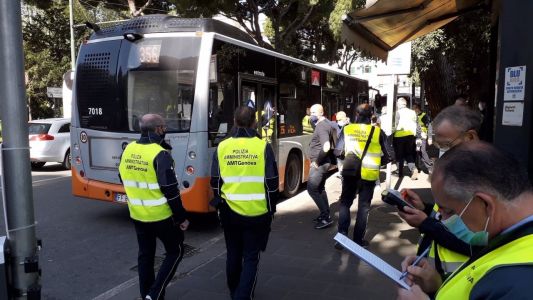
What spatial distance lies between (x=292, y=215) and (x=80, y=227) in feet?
11.3

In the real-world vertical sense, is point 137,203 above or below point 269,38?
below

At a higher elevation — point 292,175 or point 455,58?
point 455,58

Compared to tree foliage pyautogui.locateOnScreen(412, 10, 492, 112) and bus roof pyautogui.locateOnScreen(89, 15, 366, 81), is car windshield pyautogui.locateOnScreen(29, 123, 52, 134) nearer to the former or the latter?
bus roof pyautogui.locateOnScreen(89, 15, 366, 81)

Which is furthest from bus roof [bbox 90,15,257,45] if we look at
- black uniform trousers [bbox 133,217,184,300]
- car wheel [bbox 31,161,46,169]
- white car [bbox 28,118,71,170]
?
car wheel [bbox 31,161,46,169]

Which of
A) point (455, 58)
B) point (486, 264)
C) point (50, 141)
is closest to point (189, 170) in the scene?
point (486, 264)

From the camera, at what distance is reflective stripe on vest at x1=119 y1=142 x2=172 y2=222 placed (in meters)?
3.74

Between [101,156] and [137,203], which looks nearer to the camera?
[137,203]

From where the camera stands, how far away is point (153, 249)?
3900 millimetres

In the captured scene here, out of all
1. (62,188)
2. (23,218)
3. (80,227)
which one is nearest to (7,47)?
(23,218)

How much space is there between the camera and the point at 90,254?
5773mm

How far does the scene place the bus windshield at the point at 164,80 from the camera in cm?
649

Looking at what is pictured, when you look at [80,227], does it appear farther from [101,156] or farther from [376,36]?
[376,36]

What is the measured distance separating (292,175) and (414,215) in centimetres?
724

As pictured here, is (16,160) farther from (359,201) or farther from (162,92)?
(162,92)
